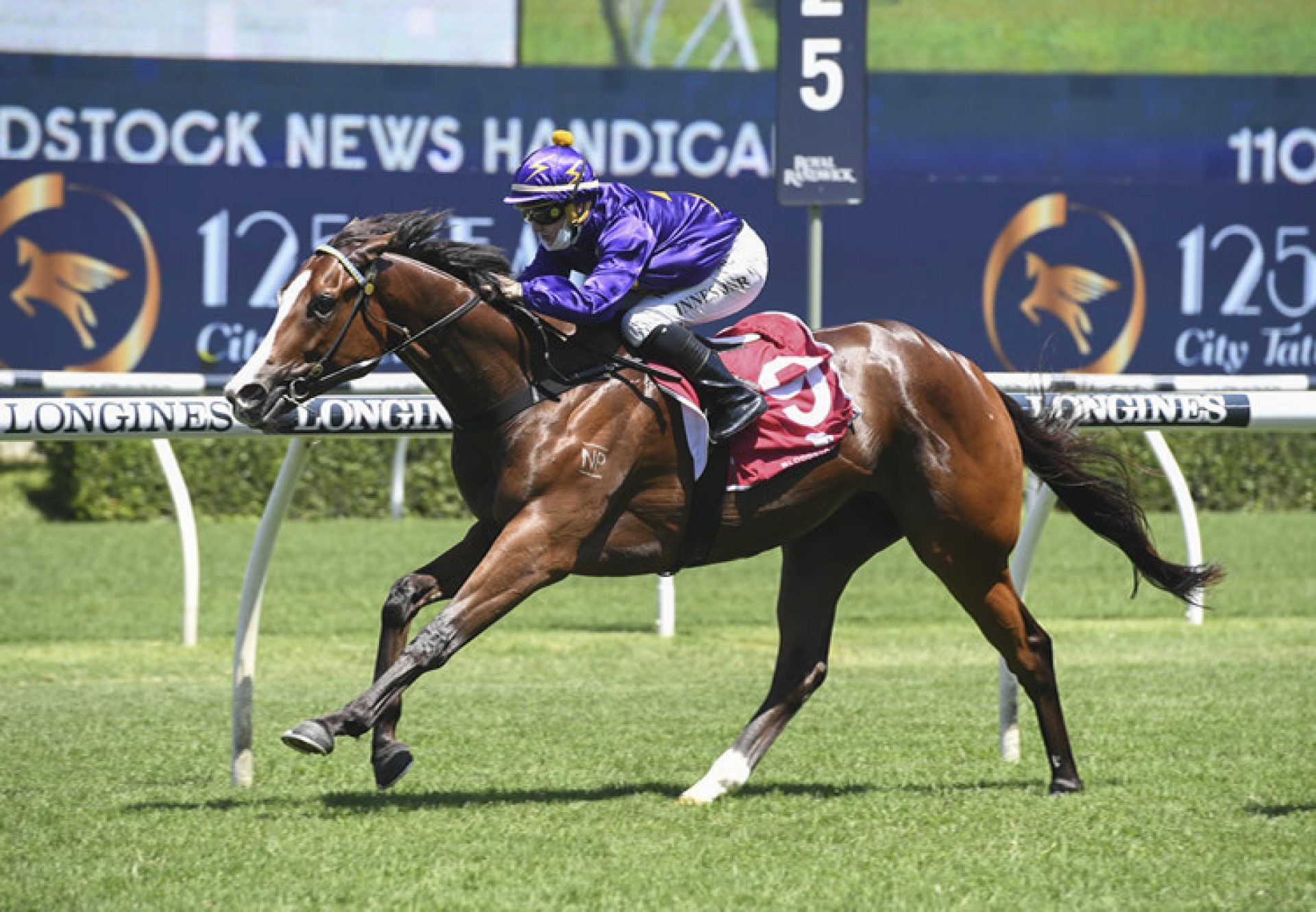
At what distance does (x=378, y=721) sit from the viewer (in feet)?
14.2

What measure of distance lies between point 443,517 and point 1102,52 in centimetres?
599

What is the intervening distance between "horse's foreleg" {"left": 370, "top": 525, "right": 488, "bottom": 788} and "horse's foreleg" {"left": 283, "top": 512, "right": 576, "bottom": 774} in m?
0.07

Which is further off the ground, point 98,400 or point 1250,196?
point 1250,196

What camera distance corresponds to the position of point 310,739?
3.96 metres

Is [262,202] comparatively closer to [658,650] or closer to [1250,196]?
[658,650]

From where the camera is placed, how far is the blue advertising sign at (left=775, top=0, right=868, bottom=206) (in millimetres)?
9156

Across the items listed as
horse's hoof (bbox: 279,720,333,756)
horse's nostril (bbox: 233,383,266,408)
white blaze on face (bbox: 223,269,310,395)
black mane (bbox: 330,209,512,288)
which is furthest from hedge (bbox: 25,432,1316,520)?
horse's hoof (bbox: 279,720,333,756)

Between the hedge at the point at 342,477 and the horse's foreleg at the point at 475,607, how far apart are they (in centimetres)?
793

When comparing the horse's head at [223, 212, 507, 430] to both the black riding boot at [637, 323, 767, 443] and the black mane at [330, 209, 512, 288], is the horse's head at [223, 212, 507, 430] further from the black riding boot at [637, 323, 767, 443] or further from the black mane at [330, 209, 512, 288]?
the black riding boot at [637, 323, 767, 443]

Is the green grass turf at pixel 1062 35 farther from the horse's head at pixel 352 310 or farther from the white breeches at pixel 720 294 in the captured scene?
the horse's head at pixel 352 310

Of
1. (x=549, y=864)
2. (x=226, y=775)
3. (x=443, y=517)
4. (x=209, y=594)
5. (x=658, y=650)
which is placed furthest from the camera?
(x=443, y=517)

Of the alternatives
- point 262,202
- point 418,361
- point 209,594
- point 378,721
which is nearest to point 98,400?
point 418,361

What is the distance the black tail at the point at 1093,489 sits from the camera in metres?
5.15

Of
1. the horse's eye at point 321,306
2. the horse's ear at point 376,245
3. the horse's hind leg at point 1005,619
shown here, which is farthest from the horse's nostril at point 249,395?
the horse's hind leg at point 1005,619
